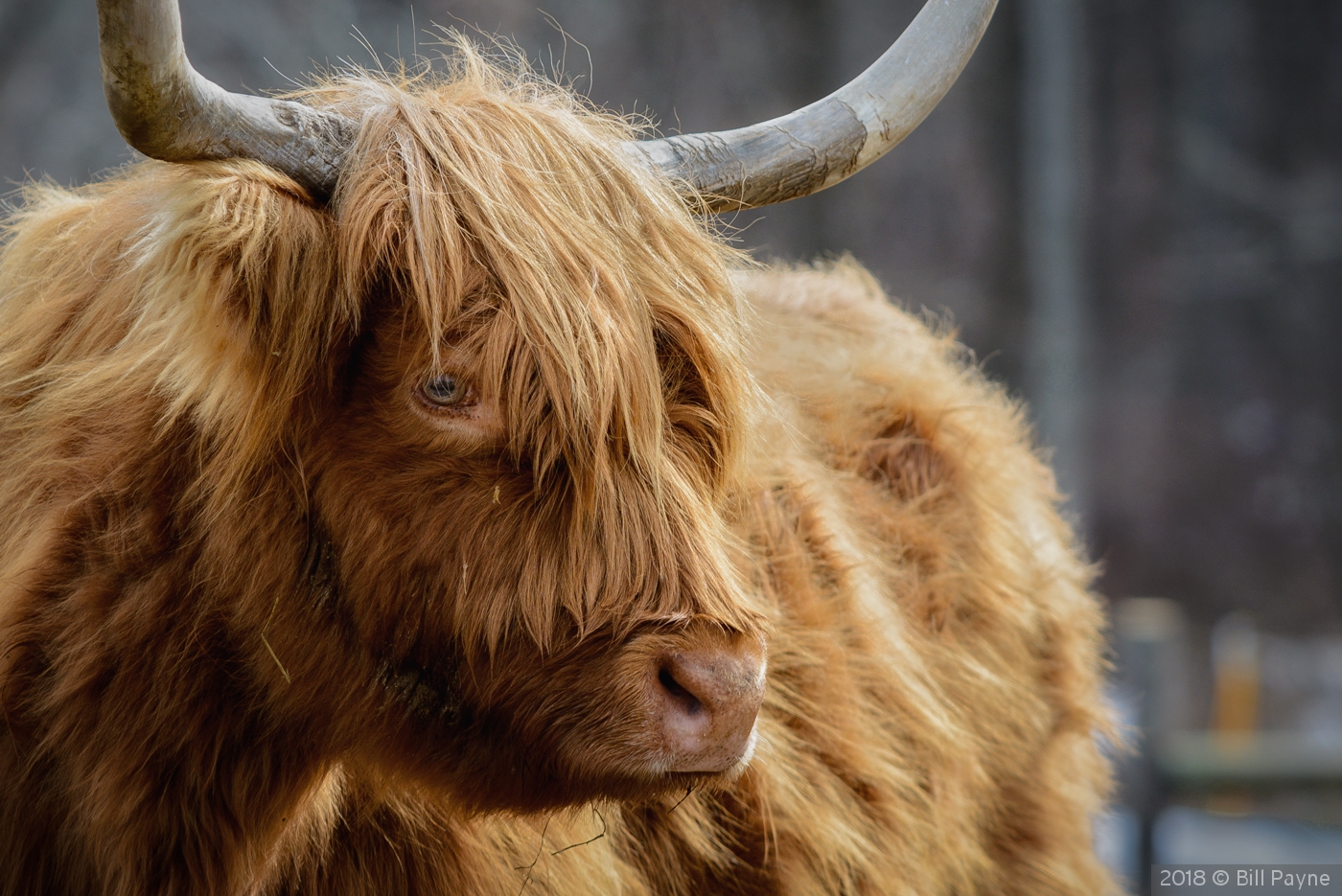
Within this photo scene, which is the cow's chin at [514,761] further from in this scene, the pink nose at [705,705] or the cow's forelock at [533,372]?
the cow's forelock at [533,372]

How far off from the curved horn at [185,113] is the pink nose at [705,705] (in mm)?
921

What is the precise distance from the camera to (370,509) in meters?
1.68

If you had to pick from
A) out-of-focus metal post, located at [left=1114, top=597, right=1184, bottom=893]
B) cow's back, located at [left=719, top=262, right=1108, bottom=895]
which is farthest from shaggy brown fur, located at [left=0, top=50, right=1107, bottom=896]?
out-of-focus metal post, located at [left=1114, top=597, right=1184, bottom=893]

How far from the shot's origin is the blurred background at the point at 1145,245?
356 inches

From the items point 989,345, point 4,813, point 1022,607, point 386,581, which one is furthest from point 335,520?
point 989,345

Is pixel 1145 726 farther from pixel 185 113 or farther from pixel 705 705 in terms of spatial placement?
pixel 185 113

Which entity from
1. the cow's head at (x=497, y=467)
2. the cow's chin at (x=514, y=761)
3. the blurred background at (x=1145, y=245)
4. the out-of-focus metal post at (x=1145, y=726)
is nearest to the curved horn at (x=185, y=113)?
the cow's head at (x=497, y=467)

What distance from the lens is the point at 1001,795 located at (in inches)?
123

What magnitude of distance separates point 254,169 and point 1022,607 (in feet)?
8.20

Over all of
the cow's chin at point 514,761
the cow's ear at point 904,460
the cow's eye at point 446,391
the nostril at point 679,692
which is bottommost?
the cow's chin at point 514,761

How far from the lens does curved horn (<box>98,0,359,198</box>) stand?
125 cm

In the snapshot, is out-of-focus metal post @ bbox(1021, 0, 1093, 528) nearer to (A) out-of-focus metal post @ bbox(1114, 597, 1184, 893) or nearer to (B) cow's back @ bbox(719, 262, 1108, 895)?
(A) out-of-focus metal post @ bbox(1114, 597, 1184, 893)

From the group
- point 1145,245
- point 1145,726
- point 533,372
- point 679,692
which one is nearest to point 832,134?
point 533,372

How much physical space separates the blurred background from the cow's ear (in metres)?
5.63
